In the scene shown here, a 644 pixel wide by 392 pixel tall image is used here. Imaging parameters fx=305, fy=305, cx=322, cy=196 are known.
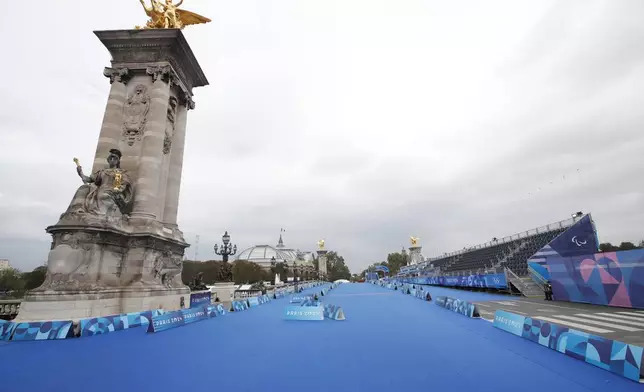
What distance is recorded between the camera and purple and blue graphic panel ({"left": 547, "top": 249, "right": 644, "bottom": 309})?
18105mm

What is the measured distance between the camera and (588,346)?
7.34 meters

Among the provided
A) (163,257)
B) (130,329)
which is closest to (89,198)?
(163,257)

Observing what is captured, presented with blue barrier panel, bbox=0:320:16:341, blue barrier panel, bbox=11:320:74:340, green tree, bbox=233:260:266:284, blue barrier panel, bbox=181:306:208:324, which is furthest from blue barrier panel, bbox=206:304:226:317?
green tree, bbox=233:260:266:284

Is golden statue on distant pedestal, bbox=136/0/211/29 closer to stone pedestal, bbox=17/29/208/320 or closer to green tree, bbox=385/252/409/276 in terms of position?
stone pedestal, bbox=17/29/208/320

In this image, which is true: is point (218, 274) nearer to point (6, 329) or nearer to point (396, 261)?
point (6, 329)

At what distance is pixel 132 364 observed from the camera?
7.18 m

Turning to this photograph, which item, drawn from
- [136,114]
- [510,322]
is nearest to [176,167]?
[136,114]

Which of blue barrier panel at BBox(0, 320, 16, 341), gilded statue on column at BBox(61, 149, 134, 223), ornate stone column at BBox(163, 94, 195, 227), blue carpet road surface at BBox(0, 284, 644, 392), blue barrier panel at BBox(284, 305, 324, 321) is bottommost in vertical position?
blue carpet road surface at BBox(0, 284, 644, 392)

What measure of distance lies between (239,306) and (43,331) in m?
10.8

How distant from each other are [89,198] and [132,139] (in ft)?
16.7

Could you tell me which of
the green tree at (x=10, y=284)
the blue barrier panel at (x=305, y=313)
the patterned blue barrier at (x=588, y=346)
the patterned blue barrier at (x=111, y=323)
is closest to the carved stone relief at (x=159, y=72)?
the patterned blue barrier at (x=111, y=323)

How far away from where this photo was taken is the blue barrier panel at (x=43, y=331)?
10.3 m

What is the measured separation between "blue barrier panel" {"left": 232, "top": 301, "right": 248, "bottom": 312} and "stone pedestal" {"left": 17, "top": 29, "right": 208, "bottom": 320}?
287 cm

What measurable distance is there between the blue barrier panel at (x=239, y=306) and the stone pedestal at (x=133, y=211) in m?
2.87
